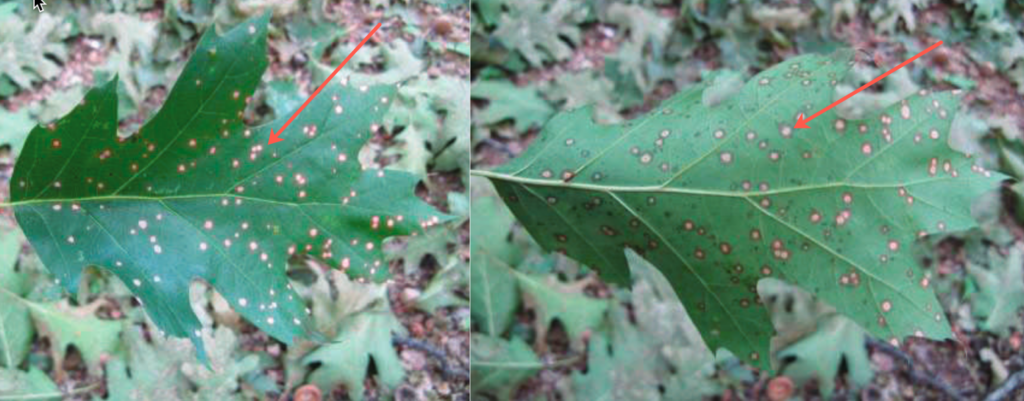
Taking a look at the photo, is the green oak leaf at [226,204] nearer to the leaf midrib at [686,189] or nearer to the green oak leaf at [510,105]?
the leaf midrib at [686,189]

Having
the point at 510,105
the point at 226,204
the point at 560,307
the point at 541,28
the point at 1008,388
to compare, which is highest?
the point at 541,28

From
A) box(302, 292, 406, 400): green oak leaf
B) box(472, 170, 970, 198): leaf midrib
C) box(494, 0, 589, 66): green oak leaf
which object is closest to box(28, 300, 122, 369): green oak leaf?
box(302, 292, 406, 400): green oak leaf

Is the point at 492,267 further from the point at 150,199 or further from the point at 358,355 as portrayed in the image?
the point at 150,199

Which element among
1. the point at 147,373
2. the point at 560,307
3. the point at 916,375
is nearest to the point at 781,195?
the point at 560,307

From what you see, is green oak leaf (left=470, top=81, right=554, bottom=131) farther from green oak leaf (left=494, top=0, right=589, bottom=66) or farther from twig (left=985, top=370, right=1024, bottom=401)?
twig (left=985, top=370, right=1024, bottom=401)

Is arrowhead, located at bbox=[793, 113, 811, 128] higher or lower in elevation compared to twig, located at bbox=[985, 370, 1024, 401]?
higher

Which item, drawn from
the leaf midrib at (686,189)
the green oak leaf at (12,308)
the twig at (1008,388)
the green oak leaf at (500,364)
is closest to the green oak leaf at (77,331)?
the green oak leaf at (12,308)
